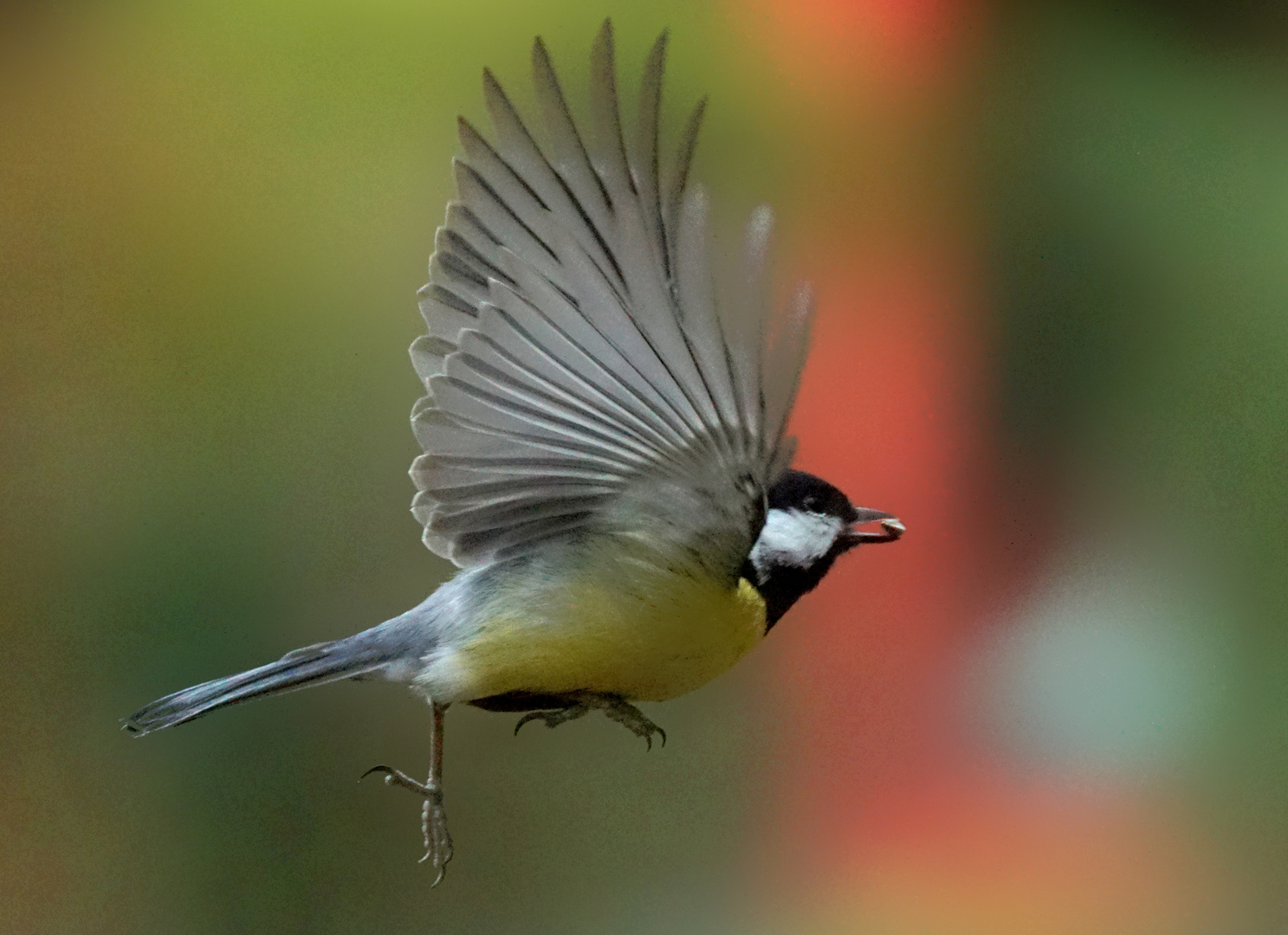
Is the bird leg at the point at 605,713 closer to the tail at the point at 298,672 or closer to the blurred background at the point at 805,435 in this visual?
the blurred background at the point at 805,435

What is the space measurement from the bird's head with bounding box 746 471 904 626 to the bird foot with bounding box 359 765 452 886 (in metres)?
0.25

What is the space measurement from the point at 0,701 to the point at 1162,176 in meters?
0.91

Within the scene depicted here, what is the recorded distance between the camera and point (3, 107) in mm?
799

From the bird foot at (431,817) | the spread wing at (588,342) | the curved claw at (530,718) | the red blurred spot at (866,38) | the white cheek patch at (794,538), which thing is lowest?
the bird foot at (431,817)

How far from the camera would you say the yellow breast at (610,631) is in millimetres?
662

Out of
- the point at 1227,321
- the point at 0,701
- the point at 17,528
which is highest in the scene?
the point at 1227,321

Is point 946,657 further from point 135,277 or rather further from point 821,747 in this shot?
point 135,277

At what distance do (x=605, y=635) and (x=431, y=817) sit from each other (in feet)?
0.64

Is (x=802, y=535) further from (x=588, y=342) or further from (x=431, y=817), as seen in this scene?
(x=431, y=817)

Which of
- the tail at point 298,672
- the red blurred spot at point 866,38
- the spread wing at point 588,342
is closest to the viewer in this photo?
the spread wing at point 588,342

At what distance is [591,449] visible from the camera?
626mm

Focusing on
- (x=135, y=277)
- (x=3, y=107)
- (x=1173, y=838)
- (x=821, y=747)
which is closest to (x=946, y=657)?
(x=821, y=747)

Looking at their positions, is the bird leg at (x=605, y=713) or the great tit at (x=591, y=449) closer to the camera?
the great tit at (x=591, y=449)

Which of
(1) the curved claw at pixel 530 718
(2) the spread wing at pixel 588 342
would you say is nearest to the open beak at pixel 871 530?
(2) the spread wing at pixel 588 342
